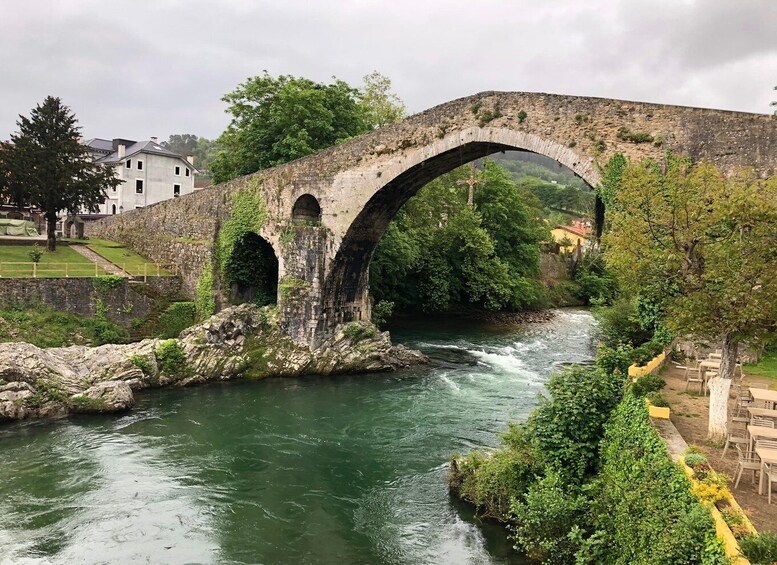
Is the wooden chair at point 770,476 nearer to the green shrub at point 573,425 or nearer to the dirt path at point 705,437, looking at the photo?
the dirt path at point 705,437

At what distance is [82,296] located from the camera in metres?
19.6

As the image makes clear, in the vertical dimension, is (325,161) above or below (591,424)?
above

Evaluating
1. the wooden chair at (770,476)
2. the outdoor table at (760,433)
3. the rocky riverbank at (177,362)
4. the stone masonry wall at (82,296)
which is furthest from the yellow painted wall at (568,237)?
the wooden chair at (770,476)

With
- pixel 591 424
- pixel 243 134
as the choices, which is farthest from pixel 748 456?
pixel 243 134

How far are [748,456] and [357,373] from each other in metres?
13.7

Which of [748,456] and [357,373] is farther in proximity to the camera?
[357,373]

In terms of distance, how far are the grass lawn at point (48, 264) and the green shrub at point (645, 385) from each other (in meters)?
18.2

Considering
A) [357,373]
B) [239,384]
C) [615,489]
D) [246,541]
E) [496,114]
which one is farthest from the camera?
[357,373]

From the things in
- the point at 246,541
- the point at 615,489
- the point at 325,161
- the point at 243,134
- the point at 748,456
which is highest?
the point at 243,134

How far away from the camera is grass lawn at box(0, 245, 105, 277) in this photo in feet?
66.8

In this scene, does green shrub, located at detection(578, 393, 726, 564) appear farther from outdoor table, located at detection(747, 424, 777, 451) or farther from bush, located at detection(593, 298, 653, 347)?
bush, located at detection(593, 298, 653, 347)

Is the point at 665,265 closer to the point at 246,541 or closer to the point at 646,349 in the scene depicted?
the point at 646,349

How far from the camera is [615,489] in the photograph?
7660 millimetres

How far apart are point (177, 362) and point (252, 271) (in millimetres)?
6073
